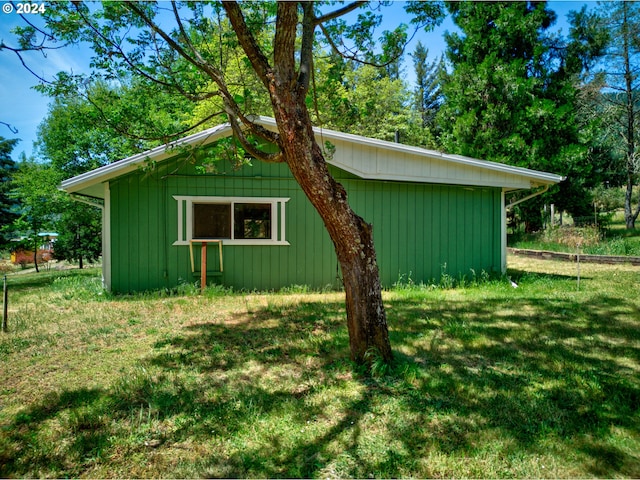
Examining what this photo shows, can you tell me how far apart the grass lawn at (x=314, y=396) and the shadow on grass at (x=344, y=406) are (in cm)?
1

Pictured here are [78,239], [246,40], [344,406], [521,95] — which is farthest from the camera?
[78,239]

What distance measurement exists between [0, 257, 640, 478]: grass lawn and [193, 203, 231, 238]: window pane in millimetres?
2432

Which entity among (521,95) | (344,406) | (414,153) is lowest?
(344,406)

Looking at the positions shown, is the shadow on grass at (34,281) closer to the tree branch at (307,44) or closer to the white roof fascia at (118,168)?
the white roof fascia at (118,168)

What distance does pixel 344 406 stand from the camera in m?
2.75

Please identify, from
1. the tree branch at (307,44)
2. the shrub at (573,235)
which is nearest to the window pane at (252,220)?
the tree branch at (307,44)

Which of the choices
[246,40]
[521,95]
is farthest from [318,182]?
[521,95]

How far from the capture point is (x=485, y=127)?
623 inches

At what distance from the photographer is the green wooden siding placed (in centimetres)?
716

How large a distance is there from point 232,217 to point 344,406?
5.43m

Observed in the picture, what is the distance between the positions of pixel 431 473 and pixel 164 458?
1488mm

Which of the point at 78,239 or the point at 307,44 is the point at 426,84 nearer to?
the point at 78,239

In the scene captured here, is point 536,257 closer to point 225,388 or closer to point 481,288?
point 481,288

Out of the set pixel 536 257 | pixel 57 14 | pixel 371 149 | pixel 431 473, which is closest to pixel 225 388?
pixel 431 473
